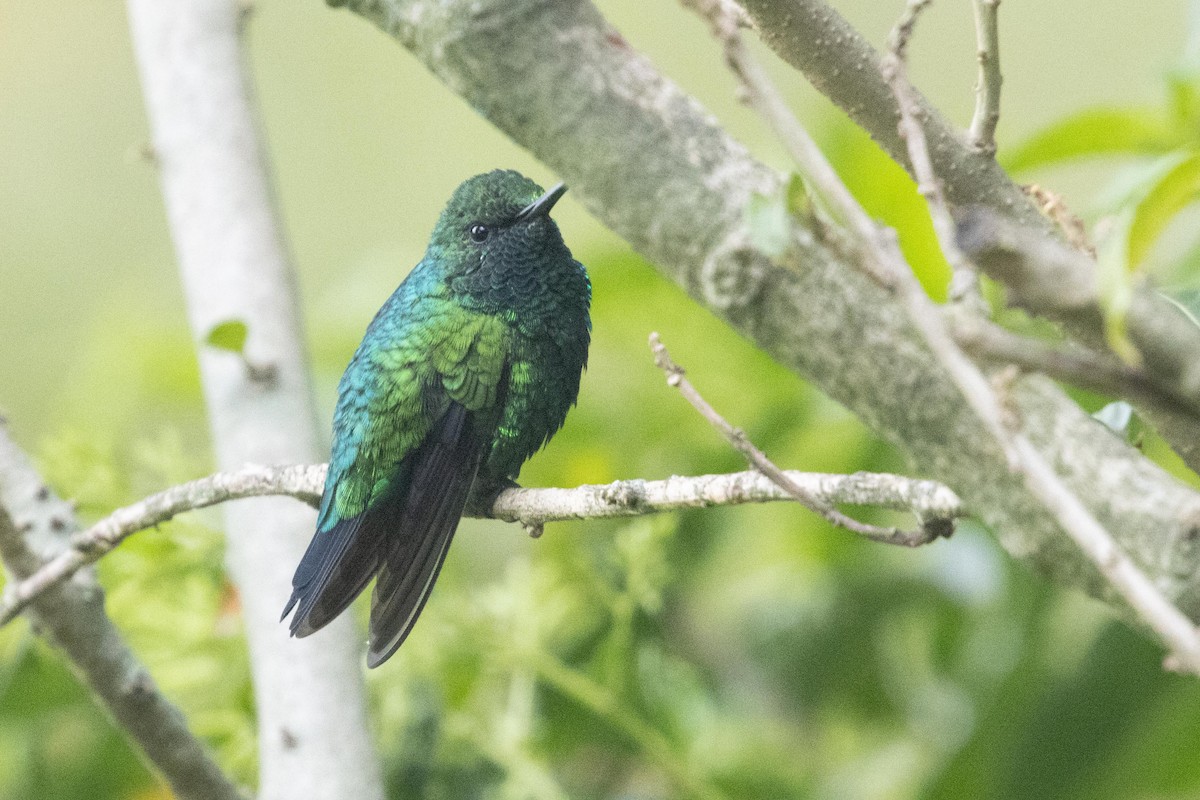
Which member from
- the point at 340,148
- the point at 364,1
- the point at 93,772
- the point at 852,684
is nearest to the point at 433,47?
Answer: the point at 364,1

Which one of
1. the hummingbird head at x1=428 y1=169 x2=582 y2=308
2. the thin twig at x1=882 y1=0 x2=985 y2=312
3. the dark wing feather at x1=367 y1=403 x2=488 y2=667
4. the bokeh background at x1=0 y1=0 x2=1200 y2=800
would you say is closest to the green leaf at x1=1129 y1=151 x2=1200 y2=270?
the thin twig at x1=882 y1=0 x2=985 y2=312

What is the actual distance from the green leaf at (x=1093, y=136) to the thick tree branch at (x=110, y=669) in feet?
5.27

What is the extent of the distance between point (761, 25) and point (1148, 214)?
1.19ft

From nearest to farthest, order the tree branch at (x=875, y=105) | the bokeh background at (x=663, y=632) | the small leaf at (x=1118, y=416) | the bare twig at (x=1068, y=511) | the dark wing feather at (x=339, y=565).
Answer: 1. the bare twig at (x=1068, y=511)
2. the tree branch at (x=875, y=105)
3. the small leaf at (x=1118, y=416)
4. the dark wing feather at (x=339, y=565)
5. the bokeh background at (x=663, y=632)

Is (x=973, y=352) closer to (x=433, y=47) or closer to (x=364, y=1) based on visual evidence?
(x=433, y=47)

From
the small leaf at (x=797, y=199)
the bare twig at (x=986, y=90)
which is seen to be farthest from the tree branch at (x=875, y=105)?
the small leaf at (x=797, y=199)

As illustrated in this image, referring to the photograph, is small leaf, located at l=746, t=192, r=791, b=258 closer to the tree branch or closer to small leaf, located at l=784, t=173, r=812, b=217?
small leaf, located at l=784, t=173, r=812, b=217

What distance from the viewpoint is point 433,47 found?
79cm

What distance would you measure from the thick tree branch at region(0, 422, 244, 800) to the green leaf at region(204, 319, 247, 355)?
0.33 metres

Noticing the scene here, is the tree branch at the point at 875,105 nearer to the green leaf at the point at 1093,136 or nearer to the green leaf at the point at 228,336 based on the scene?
the green leaf at the point at 228,336

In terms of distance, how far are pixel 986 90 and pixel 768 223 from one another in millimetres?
498

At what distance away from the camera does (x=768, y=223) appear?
0.65 m

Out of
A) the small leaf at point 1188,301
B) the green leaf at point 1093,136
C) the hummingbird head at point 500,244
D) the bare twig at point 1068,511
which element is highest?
the bare twig at point 1068,511

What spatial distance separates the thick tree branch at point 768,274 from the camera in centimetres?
64
